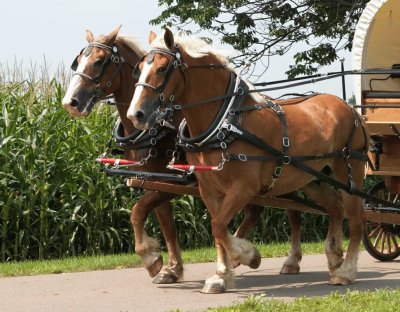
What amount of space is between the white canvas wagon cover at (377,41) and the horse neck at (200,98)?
10.2 feet

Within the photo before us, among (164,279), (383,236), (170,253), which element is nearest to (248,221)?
(170,253)

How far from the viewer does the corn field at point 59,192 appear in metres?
12.8

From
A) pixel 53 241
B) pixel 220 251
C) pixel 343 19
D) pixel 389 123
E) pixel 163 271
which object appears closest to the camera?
pixel 220 251

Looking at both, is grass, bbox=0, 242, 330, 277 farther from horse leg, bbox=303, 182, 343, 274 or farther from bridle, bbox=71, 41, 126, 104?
bridle, bbox=71, 41, 126, 104

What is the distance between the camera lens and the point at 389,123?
1022 cm

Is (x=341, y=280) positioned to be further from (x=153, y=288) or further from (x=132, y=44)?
(x=132, y=44)

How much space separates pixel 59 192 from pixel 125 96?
13.4ft

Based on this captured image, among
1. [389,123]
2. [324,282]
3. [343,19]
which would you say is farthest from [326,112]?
[343,19]

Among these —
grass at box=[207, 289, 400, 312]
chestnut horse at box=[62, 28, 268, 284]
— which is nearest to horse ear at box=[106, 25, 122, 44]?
chestnut horse at box=[62, 28, 268, 284]

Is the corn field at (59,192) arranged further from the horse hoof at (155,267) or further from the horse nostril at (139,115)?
the horse nostril at (139,115)

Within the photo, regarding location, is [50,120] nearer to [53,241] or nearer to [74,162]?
[74,162]

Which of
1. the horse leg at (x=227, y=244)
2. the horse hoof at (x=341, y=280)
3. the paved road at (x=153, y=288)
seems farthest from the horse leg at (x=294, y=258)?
the horse leg at (x=227, y=244)

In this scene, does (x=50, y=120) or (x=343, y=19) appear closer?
(x=50, y=120)

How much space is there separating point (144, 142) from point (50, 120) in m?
4.51
